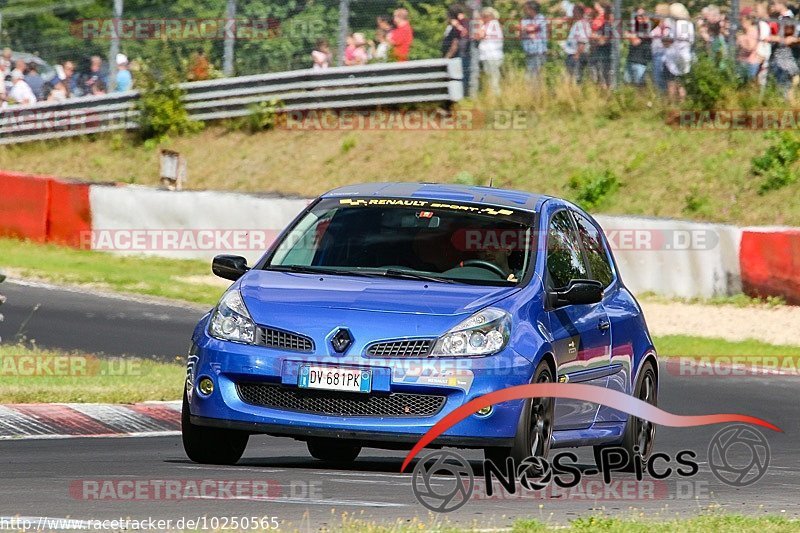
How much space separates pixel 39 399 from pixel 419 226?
12.3 feet

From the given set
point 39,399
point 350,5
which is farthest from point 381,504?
point 350,5

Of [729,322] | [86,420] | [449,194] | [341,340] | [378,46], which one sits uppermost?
[449,194]

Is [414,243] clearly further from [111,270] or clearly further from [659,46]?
[659,46]

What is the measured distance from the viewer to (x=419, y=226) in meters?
9.01

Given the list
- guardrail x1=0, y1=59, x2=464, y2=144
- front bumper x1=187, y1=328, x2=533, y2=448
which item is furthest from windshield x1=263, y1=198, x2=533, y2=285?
guardrail x1=0, y1=59, x2=464, y2=144

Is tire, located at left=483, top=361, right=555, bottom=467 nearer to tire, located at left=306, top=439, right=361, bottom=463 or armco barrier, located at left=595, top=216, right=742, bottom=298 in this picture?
tire, located at left=306, top=439, right=361, bottom=463

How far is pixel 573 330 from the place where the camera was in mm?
8766

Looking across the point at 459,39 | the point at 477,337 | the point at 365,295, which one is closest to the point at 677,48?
the point at 459,39

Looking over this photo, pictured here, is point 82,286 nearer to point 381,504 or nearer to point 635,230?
point 635,230

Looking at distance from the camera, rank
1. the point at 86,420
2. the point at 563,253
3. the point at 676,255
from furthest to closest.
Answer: the point at 676,255, the point at 86,420, the point at 563,253

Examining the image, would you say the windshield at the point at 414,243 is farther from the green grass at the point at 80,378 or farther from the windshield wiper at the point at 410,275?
the green grass at the point at 80,378

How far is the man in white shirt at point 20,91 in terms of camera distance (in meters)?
30.8

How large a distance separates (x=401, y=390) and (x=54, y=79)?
24101 mm

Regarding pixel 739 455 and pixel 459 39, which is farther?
pixel 459 39
